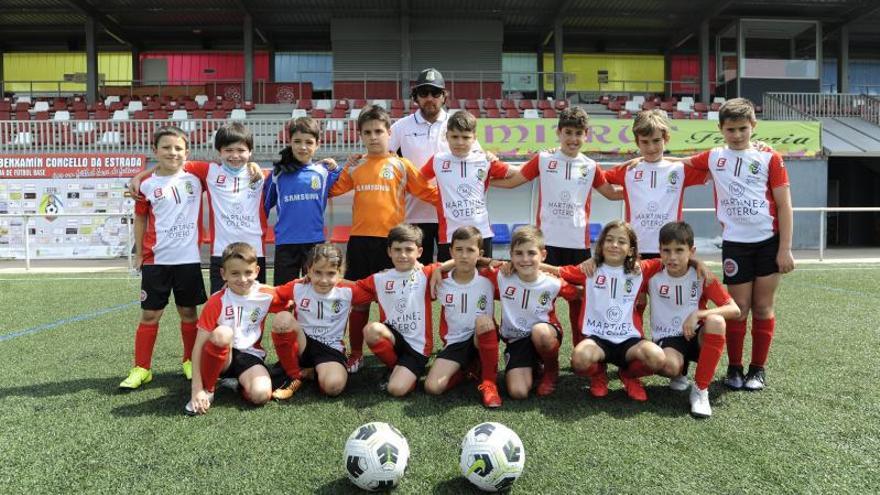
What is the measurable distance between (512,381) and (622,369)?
632mm

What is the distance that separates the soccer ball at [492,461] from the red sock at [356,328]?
1.82 m

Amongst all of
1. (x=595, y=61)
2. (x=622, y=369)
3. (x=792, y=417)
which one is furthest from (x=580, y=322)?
(x=595, y=61)

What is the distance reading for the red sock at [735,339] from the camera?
3355 millimetres

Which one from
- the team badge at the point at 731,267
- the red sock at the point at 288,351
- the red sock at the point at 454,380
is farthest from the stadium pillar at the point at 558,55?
the red sock at the point at 288,351

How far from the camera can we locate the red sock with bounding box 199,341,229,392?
118 inches

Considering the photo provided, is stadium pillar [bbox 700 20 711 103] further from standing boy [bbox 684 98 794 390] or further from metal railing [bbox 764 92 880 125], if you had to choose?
standing boy [bbox 684 98 794 390]

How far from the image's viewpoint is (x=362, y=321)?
3.85 meters

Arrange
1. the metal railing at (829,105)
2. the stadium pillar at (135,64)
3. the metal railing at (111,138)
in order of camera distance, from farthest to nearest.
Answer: the stadium pillar at (135,64) → the metal railing at (829,105) → the metal railing at (111,138)

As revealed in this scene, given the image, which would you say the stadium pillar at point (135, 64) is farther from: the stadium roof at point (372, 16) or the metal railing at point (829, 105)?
the metal railing at point (829, 105)

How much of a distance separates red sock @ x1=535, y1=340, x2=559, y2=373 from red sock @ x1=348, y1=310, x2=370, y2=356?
3.94ft

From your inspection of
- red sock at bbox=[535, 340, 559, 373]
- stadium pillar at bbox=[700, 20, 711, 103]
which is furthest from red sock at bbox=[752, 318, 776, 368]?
stadium pillar at bbox=[700, 20, 711, 103]

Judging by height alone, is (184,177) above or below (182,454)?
above

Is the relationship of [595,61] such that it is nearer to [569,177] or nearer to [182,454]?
[569,177]

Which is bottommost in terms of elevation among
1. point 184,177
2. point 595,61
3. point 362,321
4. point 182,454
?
point 182,454
